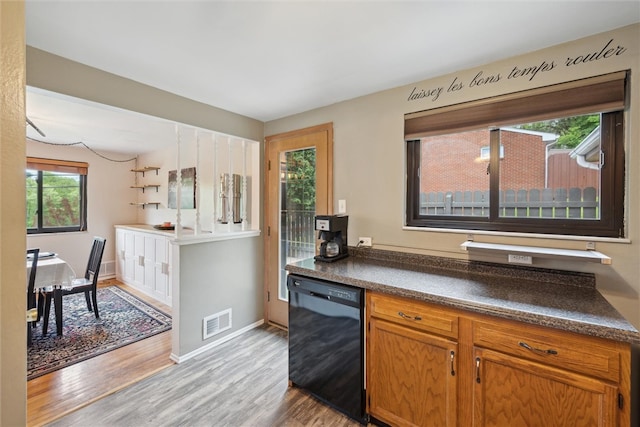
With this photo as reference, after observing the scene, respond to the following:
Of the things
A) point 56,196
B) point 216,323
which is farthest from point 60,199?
point 216,323

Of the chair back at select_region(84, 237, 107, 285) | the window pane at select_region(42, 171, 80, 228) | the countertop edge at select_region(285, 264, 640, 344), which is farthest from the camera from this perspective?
the window pane at select_region(42, 171, 80, 228)

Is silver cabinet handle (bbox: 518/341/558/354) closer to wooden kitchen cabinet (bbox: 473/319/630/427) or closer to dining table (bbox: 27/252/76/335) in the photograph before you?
wooden kitchen cabinet (bbox: 473/319/630/427)

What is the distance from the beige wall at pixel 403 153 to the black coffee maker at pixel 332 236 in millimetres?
150

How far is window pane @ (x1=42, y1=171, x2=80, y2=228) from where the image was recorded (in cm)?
453

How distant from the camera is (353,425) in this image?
5.74ft

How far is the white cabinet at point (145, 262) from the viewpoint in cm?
385

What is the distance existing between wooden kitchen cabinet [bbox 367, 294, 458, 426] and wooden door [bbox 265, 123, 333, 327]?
125 cm

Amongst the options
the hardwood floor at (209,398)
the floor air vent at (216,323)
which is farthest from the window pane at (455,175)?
the floor air vent at (216,323)

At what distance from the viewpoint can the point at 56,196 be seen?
463 centimetres

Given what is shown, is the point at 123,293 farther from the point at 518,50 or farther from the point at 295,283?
the point at 518,50

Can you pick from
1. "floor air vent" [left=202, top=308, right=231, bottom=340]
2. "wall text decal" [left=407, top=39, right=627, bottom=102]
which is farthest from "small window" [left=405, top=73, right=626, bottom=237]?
"floor air vent" [left=202, top=308, right=231, bottom=340]

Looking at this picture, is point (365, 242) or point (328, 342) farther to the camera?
point (365, 242)

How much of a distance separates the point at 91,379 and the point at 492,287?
2.98m

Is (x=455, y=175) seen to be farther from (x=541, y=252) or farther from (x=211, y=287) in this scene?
(x=211, y=287)
